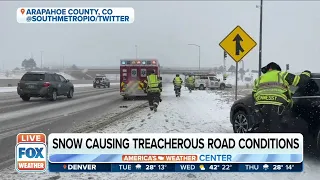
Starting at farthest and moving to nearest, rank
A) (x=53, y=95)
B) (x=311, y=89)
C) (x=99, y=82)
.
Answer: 1. (x=99, y=82)
2. (x=53, y=95)
3. (x=311, y=89)

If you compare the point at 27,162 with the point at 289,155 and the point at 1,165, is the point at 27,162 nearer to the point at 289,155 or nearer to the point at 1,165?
the point at 1,165

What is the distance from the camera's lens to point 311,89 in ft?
19.0

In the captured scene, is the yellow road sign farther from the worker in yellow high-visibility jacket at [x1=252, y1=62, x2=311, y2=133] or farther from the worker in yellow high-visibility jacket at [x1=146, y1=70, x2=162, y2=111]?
the worker in yellow high-visibility jacket at [x1=252, y1=62, x2=311, y2=133]

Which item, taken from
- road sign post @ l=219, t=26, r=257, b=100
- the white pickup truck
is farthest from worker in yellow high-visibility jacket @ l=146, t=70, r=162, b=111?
the white pickup truck

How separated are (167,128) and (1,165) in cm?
462

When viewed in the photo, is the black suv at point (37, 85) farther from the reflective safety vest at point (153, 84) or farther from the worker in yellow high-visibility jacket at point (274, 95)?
the worker in yellow high-visibility jacket at point (274, 95)

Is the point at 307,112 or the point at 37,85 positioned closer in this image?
the point at 307,112

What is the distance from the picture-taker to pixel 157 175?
4.68m

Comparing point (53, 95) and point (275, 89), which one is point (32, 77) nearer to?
point (53, 95)

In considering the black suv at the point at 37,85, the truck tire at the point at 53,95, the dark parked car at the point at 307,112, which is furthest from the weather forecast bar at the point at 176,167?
the truck tire at the point at 53,95

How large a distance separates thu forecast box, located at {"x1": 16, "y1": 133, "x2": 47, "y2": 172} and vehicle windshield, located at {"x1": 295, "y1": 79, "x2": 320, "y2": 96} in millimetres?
4582

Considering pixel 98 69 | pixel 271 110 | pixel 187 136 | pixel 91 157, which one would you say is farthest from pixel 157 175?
pixel 98 69

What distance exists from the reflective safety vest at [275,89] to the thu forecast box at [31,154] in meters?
3.79

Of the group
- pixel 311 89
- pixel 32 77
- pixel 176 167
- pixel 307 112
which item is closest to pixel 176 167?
pixel 176 167
